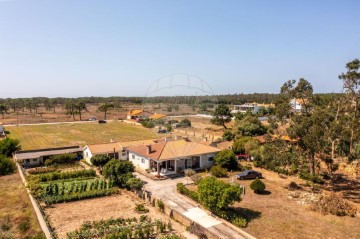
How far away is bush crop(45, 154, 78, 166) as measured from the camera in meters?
44.1

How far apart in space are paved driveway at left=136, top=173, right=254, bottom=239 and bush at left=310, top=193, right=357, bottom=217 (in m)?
9.10

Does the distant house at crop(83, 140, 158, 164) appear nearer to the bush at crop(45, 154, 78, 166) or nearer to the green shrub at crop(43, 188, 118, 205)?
the bush at crop(45, 154, 78, 166)

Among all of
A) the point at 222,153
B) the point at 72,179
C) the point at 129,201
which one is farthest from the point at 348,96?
the point at 72,179

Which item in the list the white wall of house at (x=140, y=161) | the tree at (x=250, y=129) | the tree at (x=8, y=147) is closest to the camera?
the white wall of house at (x=140, y=161)

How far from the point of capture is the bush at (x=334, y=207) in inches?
1021

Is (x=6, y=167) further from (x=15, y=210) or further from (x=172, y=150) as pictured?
(x=172, y=150)

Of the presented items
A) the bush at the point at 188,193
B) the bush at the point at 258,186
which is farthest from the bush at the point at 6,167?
the bush at the point at 258,186

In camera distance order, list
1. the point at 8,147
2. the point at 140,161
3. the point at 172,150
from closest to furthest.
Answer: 1. the point at 172,150
2. the point at 140,161
3. the point at 8,147

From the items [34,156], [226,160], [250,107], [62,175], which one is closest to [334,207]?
[226,160]

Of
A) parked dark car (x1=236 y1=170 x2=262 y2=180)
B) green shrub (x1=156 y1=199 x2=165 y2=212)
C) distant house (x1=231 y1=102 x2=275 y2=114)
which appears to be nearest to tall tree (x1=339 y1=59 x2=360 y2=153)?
parked dark car (x1=236 y1=170 x2=262 y2=180)

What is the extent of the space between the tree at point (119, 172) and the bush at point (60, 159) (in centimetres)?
1360

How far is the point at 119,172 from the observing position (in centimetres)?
3412

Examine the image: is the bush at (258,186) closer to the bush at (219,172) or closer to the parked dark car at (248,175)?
the parked dark car at (248,175)

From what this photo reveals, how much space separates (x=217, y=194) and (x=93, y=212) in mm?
11701
